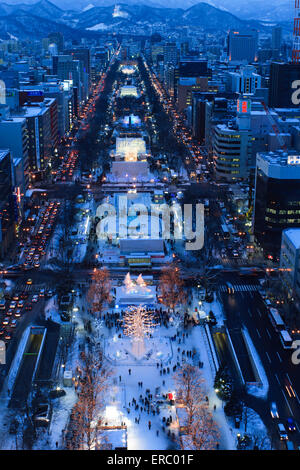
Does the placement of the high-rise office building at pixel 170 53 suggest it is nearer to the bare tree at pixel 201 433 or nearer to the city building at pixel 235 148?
the city building at pixel 235 148

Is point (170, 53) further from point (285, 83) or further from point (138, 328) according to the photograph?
point (138, 328)

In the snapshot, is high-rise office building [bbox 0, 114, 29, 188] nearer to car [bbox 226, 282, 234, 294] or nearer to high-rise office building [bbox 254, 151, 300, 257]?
high-rise office building [bbox 254, 151, 300, 257]

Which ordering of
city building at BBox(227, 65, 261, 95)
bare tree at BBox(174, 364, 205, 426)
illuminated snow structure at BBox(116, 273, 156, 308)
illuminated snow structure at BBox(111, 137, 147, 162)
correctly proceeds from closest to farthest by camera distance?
bare tree at BBox(174, 364, 205, 426)
illuminated snow structure at BBox(116, 273, 156, 308)
illuminated snow structure at BBox(111, 137, 147, 162)
city building at BBox(227, 65, 261, 95)

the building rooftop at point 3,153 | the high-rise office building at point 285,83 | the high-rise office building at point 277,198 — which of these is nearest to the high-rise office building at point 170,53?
the high-rise office building at point 285,83

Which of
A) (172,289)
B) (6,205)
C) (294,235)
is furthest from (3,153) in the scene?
(294,235)

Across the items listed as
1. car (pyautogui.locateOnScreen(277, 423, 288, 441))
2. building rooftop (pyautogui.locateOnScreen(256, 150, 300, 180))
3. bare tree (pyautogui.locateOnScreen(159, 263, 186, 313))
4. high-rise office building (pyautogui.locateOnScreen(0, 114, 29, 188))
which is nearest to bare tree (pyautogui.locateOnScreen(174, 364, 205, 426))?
car (pyautogui.locateOnScreen(277, 423, 288, 441))
